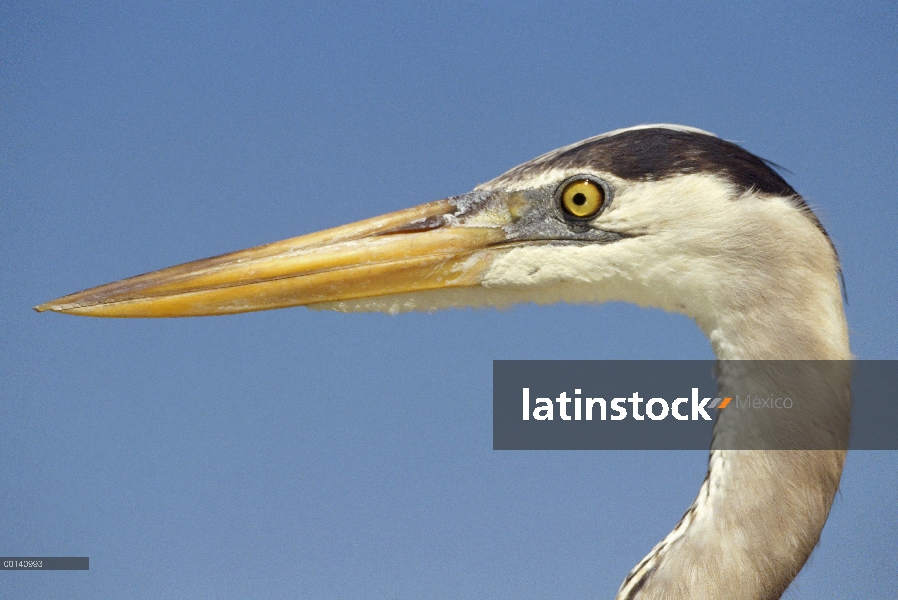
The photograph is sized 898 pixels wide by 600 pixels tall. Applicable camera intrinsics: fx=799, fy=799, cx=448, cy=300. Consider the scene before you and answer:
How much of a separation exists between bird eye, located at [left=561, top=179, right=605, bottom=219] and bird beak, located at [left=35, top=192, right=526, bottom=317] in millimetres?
181

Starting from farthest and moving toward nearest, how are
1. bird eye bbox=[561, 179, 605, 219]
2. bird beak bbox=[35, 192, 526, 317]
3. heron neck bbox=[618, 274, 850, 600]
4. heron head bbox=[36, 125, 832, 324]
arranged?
bird beak bbox=[35, 192, 526, 317] → bird eye bbox=[561, 179, 605, 219] → heron head bbox=[36, 125, 832, 324] → heron neck bbox=[618, 274, 850, 600]

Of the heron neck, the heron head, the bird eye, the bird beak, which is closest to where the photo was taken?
the heron neck

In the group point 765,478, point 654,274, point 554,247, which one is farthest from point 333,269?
point 765,478

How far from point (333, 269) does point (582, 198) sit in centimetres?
73

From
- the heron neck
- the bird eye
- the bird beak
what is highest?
the bird eye

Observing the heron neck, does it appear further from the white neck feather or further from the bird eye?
the bird eye

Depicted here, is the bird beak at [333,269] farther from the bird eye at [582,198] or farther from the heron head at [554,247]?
the bird eye at [582,198]

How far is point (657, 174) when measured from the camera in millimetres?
2021

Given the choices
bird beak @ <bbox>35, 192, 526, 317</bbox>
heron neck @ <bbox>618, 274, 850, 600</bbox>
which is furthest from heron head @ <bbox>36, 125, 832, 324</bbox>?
heron neck @ <bbox>618, 274, 850, 600</bbox>

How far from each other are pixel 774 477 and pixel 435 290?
40.1 inches

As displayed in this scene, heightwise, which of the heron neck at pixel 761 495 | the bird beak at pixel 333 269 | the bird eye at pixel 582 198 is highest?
the bird eye at pixel 582 198

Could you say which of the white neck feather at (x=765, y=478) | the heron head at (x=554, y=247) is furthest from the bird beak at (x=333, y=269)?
the white neck feather at (x=765, y=478)

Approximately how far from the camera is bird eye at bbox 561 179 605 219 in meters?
2.12

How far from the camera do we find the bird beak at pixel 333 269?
2279mm
